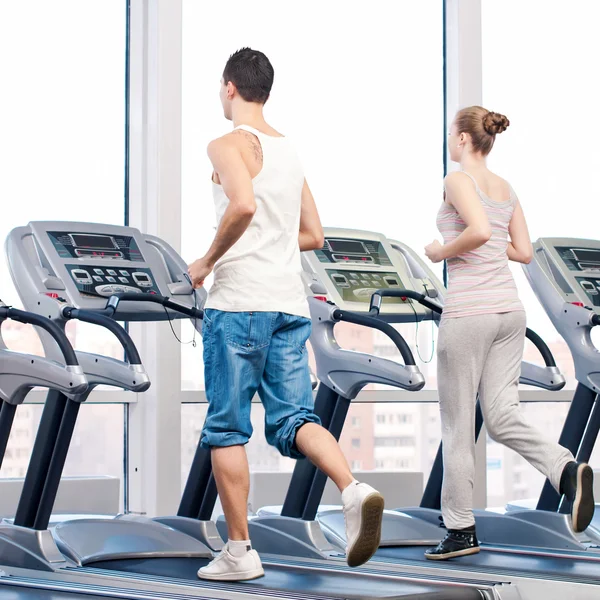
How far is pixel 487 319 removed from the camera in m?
3.74

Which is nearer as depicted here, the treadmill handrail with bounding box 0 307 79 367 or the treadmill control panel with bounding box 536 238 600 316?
the treadmill handrail with bounding box 0 307 79 367

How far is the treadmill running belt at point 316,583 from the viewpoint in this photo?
3.00 metres

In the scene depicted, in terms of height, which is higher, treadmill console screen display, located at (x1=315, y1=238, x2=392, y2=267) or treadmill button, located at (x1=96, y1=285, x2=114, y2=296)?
treadmill console screen display, located at (x1=315, y1=238, x2=392, y2=267)

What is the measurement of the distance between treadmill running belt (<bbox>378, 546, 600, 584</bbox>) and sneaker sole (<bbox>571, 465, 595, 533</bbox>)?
0.60ft

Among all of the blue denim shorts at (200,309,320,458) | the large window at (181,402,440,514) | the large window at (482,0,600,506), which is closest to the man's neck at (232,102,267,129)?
the blue denim shorts at (200,309,320,458)

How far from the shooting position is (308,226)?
3.38 meters

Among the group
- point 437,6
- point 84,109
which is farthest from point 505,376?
point 437,6

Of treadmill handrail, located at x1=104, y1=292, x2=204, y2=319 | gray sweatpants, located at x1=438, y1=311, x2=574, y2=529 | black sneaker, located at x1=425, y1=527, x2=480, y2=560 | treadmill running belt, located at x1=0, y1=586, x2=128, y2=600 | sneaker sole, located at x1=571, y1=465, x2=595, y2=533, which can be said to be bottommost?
black sneaker, located at x1=425, y1=527, x2=480, y2=560

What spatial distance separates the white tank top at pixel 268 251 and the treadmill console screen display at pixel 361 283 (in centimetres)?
116

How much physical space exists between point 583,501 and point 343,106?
118 inches

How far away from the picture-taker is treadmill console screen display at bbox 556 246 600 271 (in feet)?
15.9

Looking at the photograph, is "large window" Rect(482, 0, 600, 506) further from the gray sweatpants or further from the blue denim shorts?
the blue denim shorts

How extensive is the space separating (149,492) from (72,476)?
39 centimetres

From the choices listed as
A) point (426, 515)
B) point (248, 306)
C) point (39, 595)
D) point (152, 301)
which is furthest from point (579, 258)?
point (39, 595)
